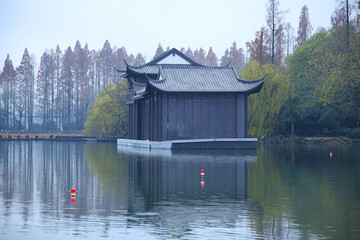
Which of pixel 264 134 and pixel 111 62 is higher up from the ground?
pixel 111 62

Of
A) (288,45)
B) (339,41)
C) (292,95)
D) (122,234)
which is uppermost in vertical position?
(288,45)

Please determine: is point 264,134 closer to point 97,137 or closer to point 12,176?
point 97,137

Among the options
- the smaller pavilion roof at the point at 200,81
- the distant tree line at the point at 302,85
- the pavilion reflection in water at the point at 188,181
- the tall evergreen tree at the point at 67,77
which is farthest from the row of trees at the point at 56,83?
the pavilion reflection in water at the point at 188,181

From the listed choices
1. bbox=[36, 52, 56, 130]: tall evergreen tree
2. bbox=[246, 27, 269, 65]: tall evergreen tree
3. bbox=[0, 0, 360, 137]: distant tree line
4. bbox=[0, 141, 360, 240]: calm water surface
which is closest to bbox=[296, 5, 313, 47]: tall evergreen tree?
bbox=[0, 0, 360, 137]: distant tree line

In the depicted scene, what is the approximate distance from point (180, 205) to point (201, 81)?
35638 mm

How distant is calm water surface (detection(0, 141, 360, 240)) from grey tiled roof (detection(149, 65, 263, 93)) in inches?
946

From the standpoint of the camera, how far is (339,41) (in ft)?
201

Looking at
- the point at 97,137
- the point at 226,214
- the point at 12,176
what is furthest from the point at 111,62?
the point at 226,214

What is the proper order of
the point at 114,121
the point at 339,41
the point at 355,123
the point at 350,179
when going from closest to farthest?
the point at 350,179, the point at 339,41, the point at 355,123, the point at 114,121

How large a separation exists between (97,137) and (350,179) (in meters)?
58.9

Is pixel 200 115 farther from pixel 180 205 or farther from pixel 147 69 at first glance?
pixel 180 205

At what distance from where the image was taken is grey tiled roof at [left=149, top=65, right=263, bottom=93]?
159 feet

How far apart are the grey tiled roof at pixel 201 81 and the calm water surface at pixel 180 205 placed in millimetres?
24023

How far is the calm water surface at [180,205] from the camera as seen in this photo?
11219 millimetres
